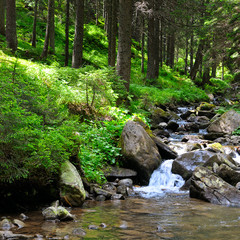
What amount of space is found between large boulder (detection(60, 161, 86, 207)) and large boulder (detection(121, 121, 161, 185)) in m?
2.73

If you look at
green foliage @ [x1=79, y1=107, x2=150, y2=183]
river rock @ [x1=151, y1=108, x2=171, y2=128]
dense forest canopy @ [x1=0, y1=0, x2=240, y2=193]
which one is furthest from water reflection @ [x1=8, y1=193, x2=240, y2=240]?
river rock @ [x1=151, y1=108, x2=171, y2=128]

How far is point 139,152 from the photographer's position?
→ 8008mm

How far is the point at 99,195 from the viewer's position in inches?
239

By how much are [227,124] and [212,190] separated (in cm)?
806

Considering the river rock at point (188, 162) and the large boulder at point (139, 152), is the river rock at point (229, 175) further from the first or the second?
the large boulder at point (139, 152)

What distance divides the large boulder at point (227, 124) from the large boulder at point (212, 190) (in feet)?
24.1

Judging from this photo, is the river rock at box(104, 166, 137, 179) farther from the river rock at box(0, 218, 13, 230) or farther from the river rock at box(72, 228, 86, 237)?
the river rock at box(0, 218, 13, 230)

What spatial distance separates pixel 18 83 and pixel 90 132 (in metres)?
2.73

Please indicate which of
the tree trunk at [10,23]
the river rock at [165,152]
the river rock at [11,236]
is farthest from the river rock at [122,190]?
the tree trunk at [10,23]

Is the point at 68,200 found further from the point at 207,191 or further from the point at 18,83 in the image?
the point at 207,191

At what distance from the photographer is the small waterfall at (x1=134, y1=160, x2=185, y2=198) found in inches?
290

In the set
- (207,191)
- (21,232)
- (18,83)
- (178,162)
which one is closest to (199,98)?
(178,162)

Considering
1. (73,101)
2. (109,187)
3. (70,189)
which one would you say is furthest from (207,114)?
(70,189)

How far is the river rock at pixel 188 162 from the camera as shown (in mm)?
8109
